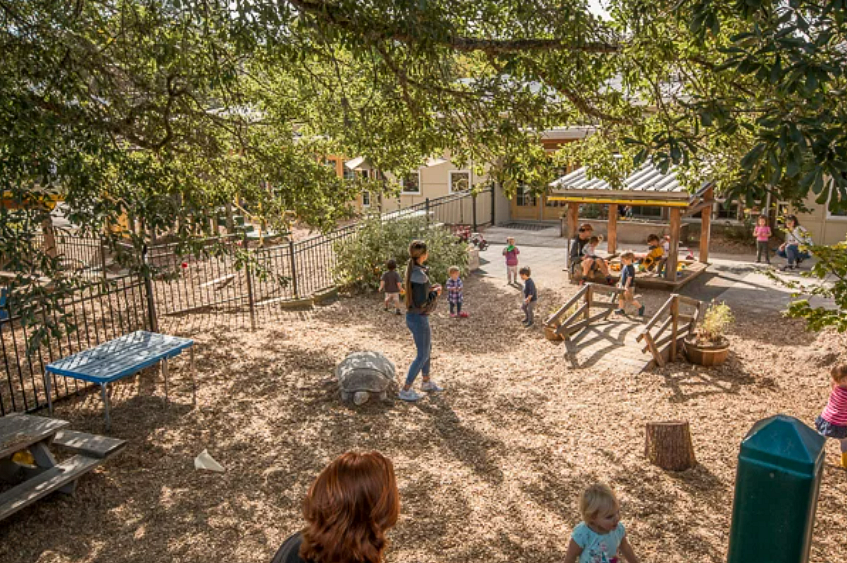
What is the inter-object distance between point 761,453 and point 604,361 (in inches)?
324

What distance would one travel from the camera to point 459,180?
25.2 meters

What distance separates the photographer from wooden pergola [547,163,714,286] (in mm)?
13930

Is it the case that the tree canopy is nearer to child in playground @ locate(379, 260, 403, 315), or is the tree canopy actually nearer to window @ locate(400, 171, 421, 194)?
child in playground @ locate(379, 260, 403, 315)

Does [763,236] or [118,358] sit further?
[763,236]

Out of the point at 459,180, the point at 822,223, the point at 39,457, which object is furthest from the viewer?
the point at 459,180

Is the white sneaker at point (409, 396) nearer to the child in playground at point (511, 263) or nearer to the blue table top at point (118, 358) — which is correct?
the blue table top at point (118, 358)

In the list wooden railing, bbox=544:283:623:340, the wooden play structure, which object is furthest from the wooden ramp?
wooden railing, bbox=544:283:623:340

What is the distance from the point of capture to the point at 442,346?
10.8m

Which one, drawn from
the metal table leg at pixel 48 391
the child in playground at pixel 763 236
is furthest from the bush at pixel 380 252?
the child in playground at pixel 763 236

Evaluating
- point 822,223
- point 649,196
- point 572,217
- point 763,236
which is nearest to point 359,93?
point 649,196

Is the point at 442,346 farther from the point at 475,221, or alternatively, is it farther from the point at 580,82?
the point at 475,221

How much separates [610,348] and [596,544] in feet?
21.5

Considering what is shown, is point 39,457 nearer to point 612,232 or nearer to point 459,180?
point 612,232

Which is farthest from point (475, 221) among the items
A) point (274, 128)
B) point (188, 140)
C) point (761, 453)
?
point (761, 453)
